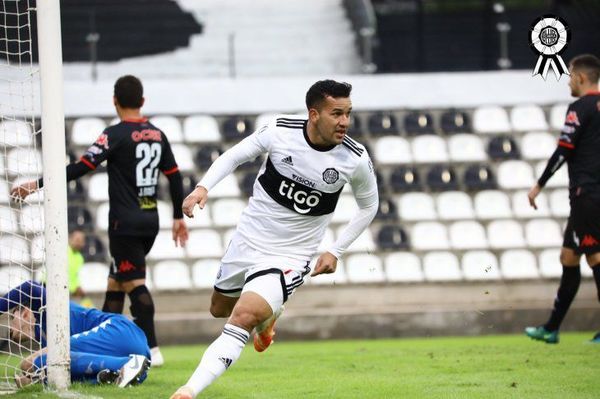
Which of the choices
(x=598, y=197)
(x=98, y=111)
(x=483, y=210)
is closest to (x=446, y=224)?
(x=483, y=210)

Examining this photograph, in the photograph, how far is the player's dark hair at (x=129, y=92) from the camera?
866 centimetres

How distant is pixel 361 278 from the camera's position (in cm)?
1474

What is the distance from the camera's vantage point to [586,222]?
30.5 feet

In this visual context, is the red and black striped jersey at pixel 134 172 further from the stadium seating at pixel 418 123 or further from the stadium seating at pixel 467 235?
the stadium seating at pixel 418 123

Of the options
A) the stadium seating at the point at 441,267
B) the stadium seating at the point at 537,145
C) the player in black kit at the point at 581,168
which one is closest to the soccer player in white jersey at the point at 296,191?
the player in black kit at the point at 581,168

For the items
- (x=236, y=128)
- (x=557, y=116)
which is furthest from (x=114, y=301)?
(x=557, y=116)

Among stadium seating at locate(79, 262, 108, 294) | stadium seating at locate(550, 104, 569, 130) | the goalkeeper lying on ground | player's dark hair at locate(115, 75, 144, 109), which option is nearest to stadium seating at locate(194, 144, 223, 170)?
stadium seating at locate(79, 262, 108, 294)

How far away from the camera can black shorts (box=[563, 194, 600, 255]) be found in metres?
9.26

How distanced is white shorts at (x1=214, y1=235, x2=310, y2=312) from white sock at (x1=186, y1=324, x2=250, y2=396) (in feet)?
0.97

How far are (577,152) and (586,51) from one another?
814 cm

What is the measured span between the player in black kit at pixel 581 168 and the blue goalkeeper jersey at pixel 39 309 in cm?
381

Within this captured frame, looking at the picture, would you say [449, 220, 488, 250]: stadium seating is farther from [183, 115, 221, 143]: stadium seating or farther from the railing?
[183, 115, 221, 143]: stadium seating

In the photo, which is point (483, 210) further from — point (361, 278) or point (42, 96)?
point (42, 96)

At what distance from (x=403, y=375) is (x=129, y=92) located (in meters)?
3.09
